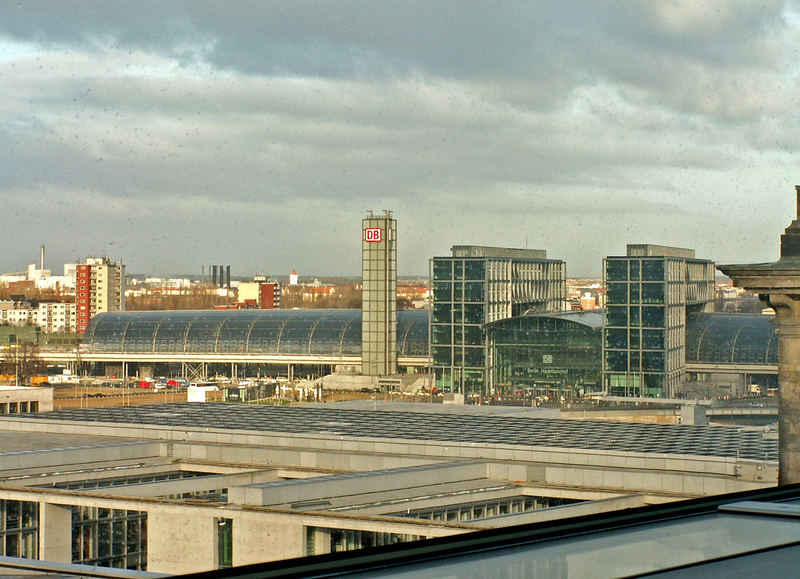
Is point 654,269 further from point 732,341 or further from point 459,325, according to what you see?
point 459,325

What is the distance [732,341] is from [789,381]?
66103mm

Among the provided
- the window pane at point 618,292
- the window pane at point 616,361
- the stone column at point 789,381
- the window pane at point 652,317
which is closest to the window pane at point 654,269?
the window pane at point 618,292

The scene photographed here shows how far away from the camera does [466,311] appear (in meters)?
81.4

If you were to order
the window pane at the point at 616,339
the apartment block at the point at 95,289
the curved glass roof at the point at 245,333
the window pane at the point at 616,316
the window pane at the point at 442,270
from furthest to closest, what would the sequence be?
the apartment block at the point at 95,289, the curved glass roof at the point at 245,333, the window pane at the point at 442,270, the window pane at the point at 616,339, the window pane at the point at 616,316

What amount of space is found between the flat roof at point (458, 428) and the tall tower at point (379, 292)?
132 ft

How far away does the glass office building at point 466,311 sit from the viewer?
80.9 meters

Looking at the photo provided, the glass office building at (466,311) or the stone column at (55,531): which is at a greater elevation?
the glass office building at (466,311)

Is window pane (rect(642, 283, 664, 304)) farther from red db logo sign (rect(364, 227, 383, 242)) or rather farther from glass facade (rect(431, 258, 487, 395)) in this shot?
red db logo sign (rect(364, 227, 383, 242))

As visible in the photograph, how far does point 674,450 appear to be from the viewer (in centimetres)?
3114

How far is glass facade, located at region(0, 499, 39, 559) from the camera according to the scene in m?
25.2

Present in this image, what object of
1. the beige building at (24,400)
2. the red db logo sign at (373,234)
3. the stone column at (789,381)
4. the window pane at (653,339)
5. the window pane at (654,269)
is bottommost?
the beige building at (24,400)

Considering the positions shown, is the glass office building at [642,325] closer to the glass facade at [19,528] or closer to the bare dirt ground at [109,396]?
the bare dirt ground at [109,396]

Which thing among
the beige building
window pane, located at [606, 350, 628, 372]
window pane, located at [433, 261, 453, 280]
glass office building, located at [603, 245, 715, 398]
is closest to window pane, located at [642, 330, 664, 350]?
glass office building, located at [603, 245, 715, 398]

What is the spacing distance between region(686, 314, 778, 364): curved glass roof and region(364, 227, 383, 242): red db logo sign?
956 inches
